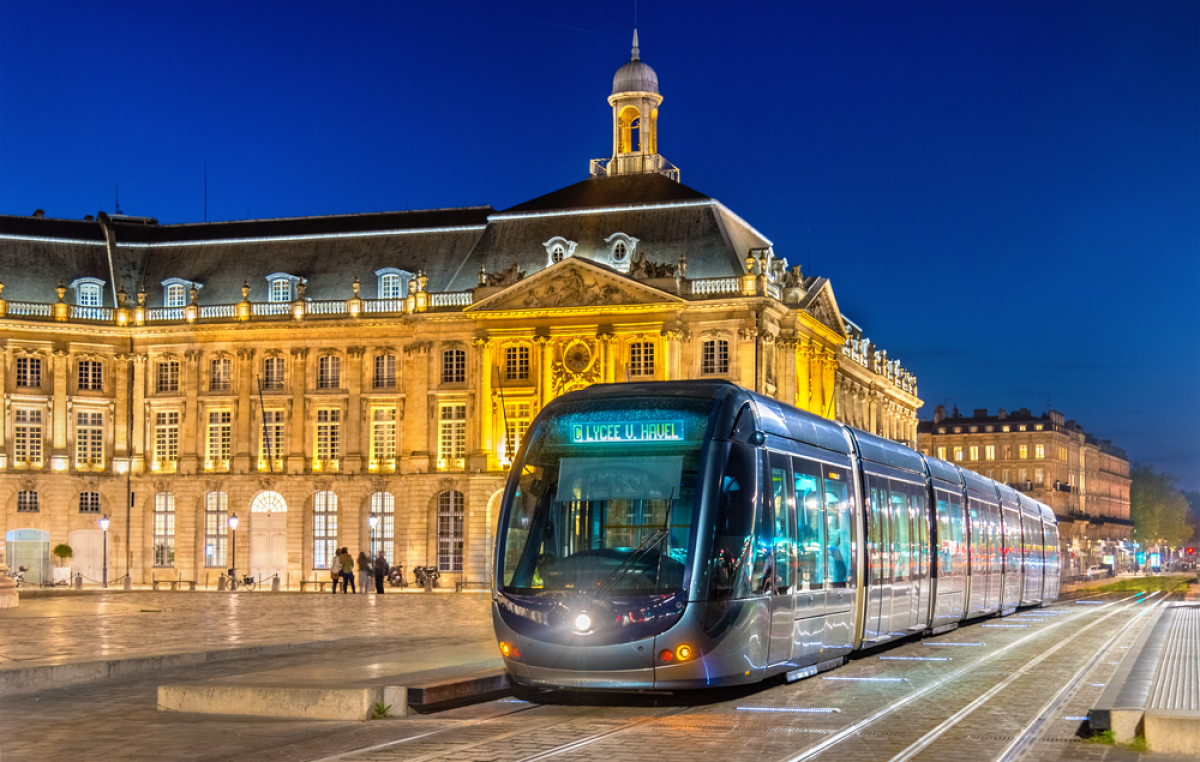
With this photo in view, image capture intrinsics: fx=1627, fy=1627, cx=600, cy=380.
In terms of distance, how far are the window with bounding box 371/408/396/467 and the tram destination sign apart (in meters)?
56.4

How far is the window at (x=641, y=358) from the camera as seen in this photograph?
68.2m

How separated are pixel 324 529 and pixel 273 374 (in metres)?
7.46

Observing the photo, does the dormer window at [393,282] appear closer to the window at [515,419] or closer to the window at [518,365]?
the window at [518,365]

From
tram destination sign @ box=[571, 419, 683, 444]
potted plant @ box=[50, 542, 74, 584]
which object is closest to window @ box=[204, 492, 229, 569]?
potted plant @ box=[50, 542, 74, 584]

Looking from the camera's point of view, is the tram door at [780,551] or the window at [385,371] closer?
the tram door at [780,551]

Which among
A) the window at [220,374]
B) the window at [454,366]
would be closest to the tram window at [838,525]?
the window at [454,366]

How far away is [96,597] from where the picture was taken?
159 feet

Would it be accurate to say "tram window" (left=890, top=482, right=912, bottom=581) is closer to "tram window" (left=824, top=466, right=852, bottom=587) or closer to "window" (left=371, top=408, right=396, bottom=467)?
"tram window" (left=824, top=466, right=852, bottom=587)

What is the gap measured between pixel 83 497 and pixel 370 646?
52.8 metres

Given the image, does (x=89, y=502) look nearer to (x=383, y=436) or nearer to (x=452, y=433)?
(x=383, y=436)

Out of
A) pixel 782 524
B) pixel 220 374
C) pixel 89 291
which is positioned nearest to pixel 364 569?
pixel 220 374

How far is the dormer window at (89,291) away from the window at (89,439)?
5090mm

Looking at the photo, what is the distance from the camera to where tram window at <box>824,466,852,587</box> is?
19234 millimetres

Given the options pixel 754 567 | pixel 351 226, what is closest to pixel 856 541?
pixel 754 567
